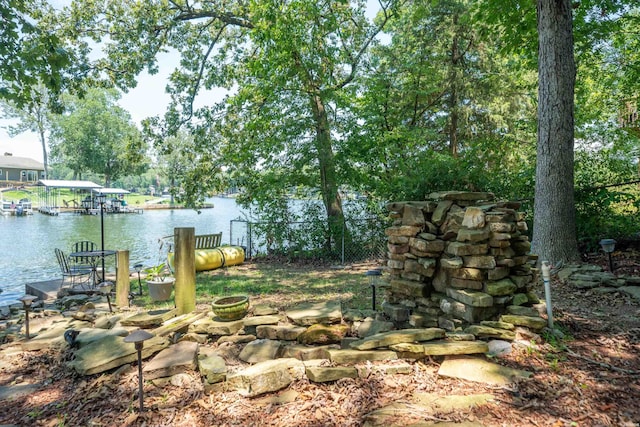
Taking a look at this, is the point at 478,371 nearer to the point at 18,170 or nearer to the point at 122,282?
the point at 122,282

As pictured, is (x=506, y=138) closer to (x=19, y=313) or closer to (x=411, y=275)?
(x=411, y=275)

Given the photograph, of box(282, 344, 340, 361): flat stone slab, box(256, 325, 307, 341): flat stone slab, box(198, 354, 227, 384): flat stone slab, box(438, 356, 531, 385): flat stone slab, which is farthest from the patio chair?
box(438, 356, 531, 385): flat stone slab

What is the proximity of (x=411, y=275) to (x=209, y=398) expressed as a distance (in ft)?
7.67

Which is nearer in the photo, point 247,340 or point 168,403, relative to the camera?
point 168,403

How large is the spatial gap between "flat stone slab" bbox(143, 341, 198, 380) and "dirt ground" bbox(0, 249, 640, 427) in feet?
0.35

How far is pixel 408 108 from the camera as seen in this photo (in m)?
12.2

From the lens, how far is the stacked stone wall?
10.8 feet

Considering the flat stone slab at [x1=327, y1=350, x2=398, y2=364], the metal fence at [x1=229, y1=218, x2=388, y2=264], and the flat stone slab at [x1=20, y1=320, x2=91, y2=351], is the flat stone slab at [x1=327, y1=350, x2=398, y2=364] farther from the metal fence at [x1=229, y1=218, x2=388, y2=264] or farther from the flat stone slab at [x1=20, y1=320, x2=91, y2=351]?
the metal fence at [x1=229, y1=218, x2=388, y2=264]

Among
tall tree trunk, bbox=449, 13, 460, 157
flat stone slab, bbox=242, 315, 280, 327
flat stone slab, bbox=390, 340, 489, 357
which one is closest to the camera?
flat stone slab, bbox=390, 340, 489, 357

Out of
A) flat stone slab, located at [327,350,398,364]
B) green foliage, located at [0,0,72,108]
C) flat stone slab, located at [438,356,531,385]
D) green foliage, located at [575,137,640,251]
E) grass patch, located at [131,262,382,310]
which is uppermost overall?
green foliage, located at [0,0,72,108]

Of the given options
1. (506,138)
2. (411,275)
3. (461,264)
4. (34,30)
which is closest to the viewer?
(461,264)

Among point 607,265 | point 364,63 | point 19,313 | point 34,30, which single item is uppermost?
point 364,63

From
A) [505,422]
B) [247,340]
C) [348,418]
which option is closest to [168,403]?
[247,340]

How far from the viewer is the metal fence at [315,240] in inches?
387
